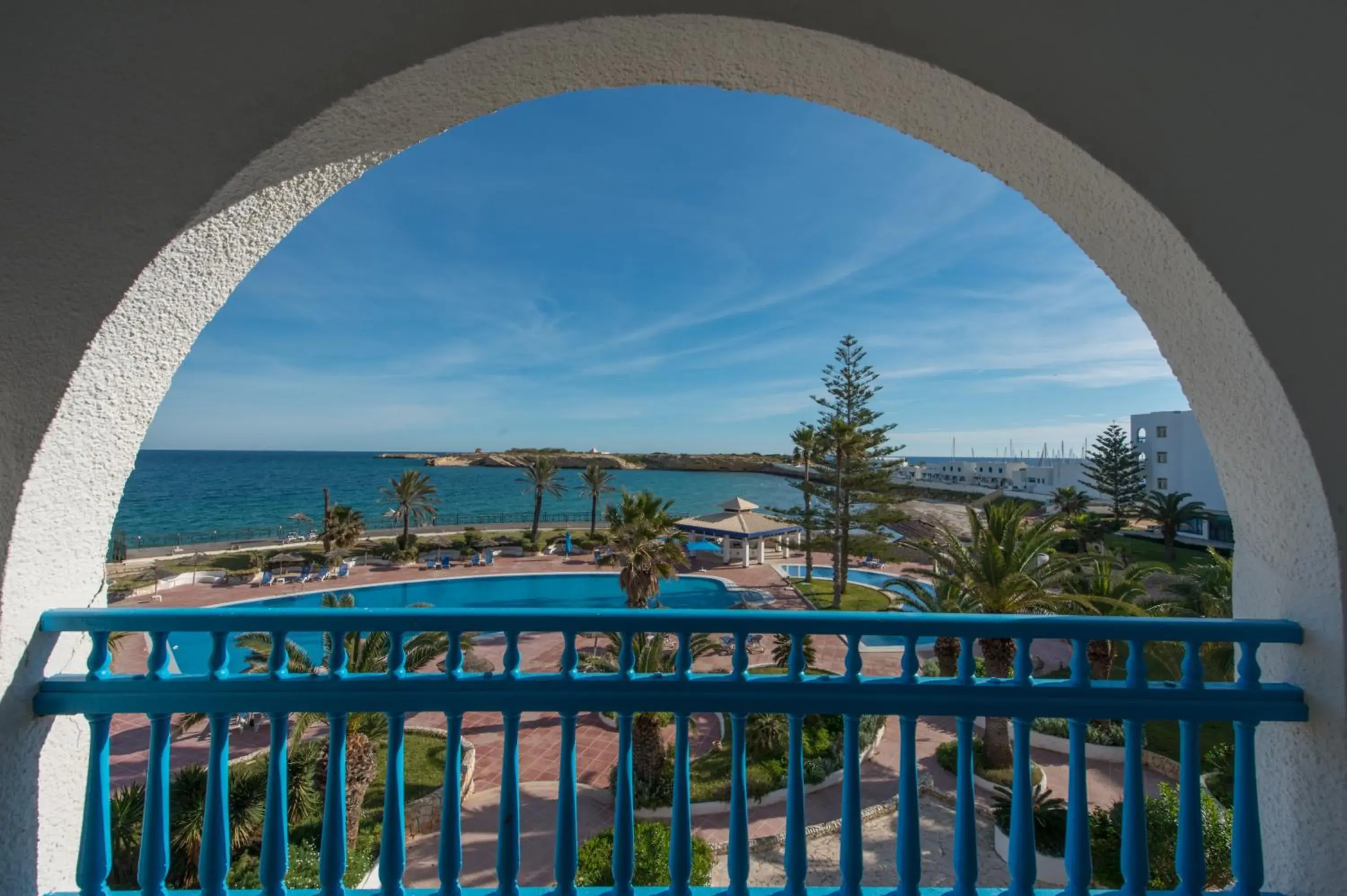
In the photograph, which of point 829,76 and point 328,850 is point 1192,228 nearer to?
point 829,76

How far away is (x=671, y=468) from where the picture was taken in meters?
74.1

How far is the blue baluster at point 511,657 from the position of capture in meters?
1.08

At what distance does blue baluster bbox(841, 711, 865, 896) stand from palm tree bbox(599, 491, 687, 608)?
8216 mm

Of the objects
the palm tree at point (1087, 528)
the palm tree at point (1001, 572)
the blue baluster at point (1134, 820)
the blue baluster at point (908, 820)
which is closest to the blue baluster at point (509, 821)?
the blue baluster at point (908, 820)

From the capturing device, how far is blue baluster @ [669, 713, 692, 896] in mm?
1067

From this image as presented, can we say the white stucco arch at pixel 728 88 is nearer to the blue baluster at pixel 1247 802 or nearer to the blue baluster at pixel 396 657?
the blue baluster at pixel 1247 802

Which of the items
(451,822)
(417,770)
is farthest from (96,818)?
(417,770)

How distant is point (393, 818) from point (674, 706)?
58 cm

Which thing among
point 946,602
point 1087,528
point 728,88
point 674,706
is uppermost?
→ point 728,88

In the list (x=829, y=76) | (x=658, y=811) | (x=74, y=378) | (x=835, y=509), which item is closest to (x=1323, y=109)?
(x=829, y=76)

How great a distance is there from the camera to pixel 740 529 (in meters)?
16.0

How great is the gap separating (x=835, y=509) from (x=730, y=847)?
1495 centimetres

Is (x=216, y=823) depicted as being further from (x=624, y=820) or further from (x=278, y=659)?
(x=624, y=820)

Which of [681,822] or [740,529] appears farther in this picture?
[740,529]
